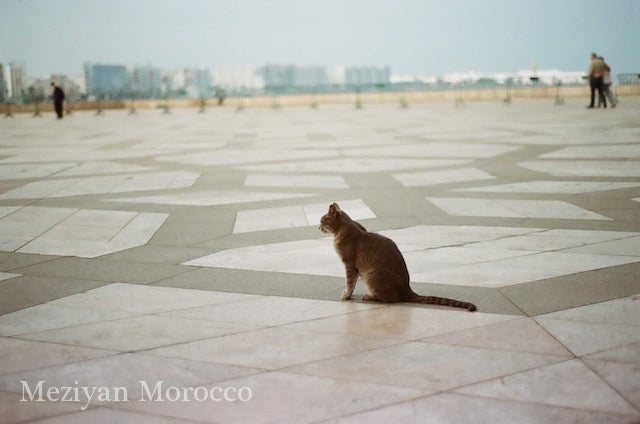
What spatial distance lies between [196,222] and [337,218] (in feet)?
9.39

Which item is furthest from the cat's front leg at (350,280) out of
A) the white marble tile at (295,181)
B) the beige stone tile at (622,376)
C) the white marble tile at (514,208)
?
the white marble tile at (295,181)

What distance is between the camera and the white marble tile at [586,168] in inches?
374

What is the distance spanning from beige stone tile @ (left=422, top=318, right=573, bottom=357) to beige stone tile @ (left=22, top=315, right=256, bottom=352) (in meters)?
1.14

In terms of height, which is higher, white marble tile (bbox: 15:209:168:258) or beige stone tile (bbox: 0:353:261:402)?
white marble tile (bbox: 15:209:168:258)

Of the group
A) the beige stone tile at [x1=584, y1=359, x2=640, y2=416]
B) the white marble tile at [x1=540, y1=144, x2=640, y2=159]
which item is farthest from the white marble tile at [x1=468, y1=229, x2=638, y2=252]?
the white marble tile at [x1=540, y1=144, x2=640, y2=159]

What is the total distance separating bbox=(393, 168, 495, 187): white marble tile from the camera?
9.09 metres

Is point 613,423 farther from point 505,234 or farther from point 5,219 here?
point 5,219

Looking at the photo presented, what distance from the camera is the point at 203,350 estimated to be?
3465 millimetres

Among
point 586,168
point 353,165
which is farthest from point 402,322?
point 353,165

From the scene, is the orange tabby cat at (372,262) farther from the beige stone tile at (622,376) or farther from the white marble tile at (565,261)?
the white marble tile at (565,261)

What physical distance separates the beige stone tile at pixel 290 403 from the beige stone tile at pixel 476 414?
77 mm

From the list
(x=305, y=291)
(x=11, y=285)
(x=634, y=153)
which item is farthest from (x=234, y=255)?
(x=634, y=153)

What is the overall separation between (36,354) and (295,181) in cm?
623

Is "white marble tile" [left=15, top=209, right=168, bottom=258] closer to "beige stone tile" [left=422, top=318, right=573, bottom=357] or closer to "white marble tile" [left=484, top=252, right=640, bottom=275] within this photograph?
"white marble tile" [left=484, top=252, right=640, bottom=275]
